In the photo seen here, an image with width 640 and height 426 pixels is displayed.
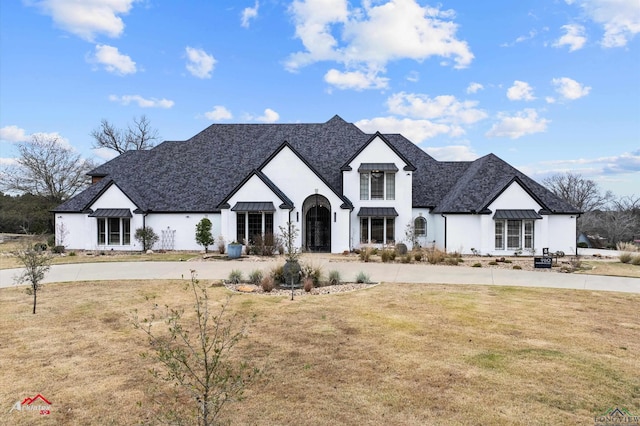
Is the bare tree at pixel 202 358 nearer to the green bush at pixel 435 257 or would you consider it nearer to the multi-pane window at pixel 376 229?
the green bush at pixel 435 257

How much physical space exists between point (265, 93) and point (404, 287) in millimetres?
23873

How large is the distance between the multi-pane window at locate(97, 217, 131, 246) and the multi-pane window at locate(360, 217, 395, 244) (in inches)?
690

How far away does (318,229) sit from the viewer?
90.2 ft

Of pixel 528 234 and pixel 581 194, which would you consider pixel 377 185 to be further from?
pixel 581 194

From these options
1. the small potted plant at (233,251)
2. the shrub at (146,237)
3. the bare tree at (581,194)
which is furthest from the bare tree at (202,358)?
the bare tree at (581,194)

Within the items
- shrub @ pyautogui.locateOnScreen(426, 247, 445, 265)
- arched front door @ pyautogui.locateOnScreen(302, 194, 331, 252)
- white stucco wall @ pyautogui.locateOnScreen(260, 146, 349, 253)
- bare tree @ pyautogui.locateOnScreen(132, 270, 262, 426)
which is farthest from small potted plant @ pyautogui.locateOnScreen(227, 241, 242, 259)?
bare tree @ pyautogui.locateOnScreen(132, 270, 262, 426)

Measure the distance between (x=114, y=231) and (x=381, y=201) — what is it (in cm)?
2007

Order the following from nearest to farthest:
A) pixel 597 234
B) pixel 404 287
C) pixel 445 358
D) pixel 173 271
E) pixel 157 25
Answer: pixel 445 358, pixel 404 287, pixel 173 271, pixel 157 25, pixel 597 234

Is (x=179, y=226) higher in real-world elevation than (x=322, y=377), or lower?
higher

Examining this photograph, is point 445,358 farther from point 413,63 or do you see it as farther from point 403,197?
point 413,63

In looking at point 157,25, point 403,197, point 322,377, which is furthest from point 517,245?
point 157,25

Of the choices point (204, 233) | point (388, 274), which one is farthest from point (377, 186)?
point (204, 233)

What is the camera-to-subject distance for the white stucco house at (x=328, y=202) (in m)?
25.4

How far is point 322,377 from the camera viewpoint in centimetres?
625
